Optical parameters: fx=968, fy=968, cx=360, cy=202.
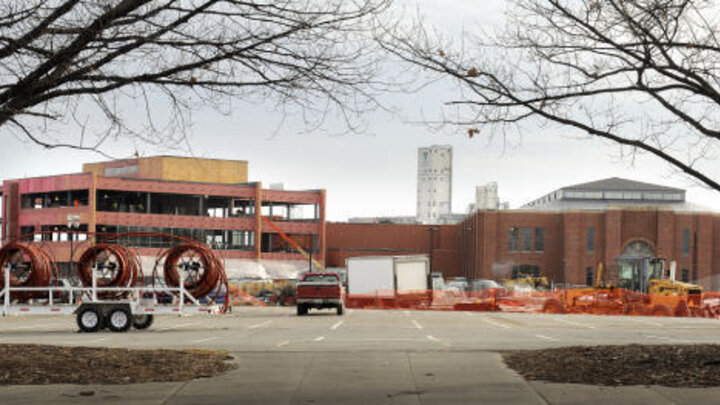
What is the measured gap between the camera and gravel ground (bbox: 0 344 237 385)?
11.8m

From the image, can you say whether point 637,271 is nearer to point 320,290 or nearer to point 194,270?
point 320,290

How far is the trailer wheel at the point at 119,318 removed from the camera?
2564cm

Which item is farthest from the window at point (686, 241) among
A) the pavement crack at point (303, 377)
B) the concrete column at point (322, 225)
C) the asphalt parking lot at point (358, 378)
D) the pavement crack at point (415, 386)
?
the pavement crack at point (415, 386)

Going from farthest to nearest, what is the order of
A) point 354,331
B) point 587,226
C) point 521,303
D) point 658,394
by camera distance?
point 587,226
point 521,303
point 354,331
point 658,394

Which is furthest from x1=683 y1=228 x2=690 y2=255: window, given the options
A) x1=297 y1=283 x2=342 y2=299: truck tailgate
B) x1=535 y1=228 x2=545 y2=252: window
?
x1=297 y1=283 x2=342 y2=299: truck tailgate

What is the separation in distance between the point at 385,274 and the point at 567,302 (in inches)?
449

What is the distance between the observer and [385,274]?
58594 millimetres

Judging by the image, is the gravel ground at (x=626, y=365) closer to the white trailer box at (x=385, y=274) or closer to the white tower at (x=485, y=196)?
the white trailer box at (x=385, y=274)

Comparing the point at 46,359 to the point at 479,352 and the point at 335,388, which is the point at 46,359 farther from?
the point at 479,352

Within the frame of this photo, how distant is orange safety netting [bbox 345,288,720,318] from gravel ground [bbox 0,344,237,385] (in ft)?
125

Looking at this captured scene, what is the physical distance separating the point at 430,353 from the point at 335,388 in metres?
5.15

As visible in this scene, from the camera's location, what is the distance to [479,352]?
16844 mm

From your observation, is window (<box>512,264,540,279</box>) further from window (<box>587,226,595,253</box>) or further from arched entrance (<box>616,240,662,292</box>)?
arched entrance (<box>616,240,662,292</box>)

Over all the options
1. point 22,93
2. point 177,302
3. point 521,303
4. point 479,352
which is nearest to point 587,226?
point 521,303
